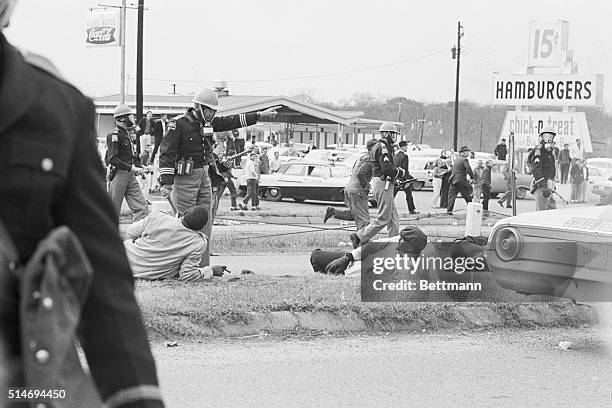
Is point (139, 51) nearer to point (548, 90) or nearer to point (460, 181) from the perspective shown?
point (460, 181)

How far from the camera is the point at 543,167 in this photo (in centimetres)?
1691

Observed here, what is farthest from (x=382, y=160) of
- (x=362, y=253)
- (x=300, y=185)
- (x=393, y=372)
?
(x=300, y=185)

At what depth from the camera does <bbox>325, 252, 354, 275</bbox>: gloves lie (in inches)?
395

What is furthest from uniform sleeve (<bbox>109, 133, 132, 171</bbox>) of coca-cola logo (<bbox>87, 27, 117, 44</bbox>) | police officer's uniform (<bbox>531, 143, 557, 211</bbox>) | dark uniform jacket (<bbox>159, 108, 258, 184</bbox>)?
coca-cola logo (<bbox>87, 27, 117, 44</bbox>)

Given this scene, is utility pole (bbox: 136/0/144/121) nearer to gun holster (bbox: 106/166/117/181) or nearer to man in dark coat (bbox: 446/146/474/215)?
man in dark coat (bbox: 446/146/474/215)

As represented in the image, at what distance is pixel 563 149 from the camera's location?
1001 inches

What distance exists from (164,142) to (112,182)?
360cm

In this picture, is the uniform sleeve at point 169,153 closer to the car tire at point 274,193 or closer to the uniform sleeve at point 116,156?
the uniform sleeve at point 116,156

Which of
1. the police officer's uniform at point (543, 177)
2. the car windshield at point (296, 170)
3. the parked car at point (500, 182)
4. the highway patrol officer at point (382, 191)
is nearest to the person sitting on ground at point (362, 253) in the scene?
the highway patrol officer at point (382, 191)

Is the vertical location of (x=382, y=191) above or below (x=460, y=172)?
above

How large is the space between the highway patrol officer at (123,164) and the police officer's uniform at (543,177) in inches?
241

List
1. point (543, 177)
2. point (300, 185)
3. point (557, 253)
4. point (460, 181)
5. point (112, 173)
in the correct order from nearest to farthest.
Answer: point (557, 253) < point (112, 173) < point (543, 177) < point (460, 181) < point (300, 185)

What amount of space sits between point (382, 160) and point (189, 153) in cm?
344

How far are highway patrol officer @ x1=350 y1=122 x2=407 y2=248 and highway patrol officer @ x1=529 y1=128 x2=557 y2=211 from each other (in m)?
4.01
